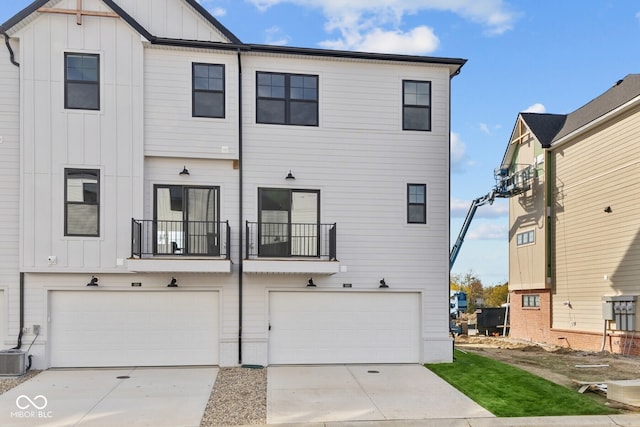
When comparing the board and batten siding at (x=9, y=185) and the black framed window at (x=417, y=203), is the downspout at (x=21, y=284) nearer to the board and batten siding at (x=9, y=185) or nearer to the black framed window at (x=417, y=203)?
the board and batten siding at (x=9, y=185)

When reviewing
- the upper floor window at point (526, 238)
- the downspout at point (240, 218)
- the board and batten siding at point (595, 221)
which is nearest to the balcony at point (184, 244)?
the downspout at point (240, 218)

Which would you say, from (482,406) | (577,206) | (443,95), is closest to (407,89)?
(443,95)

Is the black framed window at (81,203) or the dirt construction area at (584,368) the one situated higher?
the black framed window at (81,203)

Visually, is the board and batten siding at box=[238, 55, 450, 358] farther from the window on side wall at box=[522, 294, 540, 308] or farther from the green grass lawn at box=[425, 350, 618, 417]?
the window on side wall at box=[522, 294, 540, 308]

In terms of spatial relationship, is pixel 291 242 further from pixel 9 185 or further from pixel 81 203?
pixel 9 185

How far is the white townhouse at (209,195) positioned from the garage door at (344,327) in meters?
0.03

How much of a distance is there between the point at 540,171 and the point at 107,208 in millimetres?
16142

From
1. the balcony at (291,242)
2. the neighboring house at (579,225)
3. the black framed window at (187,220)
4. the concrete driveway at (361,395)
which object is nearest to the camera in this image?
the concrete driveway at (361,395)

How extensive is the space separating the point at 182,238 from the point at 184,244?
0.15 meters

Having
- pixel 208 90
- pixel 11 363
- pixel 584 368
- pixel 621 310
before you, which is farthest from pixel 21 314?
pixel 621 310

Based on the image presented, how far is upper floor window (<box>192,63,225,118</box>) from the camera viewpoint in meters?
11.6

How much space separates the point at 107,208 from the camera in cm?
1102

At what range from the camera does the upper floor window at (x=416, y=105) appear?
12258 millimetres

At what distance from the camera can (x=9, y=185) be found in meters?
11.1
